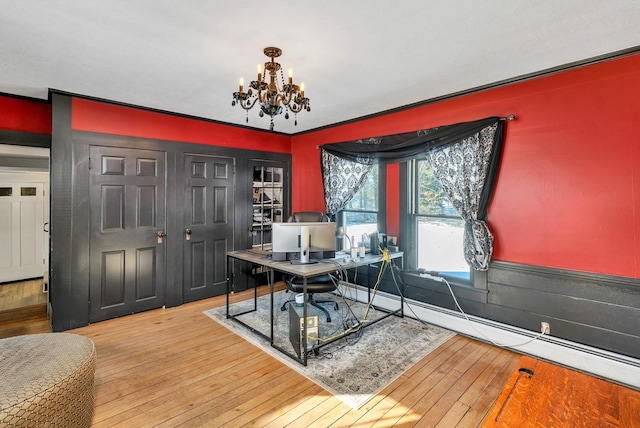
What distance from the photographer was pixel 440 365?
2.64 m

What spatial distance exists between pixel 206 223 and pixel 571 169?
164 inches

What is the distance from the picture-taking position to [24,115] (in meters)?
3.35

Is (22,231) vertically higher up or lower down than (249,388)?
higher up

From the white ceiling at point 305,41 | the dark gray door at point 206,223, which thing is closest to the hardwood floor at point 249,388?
the dark gray door at point 206,223

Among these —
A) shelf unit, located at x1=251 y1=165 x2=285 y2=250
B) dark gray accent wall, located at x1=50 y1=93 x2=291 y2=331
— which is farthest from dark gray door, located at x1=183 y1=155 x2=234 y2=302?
dark gray accent wall, located at x1=50 y1=93 x2=291 y2=331

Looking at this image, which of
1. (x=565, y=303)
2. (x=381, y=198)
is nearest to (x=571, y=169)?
(x=565, y=303)

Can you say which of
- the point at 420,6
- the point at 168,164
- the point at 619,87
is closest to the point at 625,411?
the point at 420,6

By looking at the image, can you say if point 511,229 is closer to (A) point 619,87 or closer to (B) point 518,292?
(B) point 518,292

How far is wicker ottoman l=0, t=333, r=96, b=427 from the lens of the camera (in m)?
1.47

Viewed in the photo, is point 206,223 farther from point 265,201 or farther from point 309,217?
point 309,217

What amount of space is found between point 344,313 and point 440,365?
4.57 feet

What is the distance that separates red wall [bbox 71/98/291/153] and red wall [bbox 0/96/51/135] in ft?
1.56

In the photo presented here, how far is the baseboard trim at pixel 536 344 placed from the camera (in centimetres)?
235

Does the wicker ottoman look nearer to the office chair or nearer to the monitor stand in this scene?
the monitor stand
